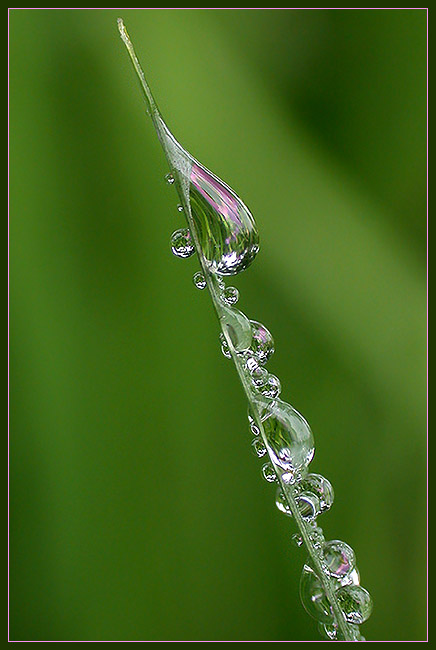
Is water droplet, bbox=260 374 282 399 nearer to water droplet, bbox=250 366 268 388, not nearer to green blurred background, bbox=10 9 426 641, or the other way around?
water droplet, bbox=250 366 268 388

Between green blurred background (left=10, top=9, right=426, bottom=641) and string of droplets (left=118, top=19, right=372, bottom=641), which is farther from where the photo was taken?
green blurred background (left=10, top=9, right=426, bottom=641)

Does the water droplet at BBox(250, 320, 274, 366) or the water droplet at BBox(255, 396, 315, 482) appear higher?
the water droplet at BBox(250, 320, 274, 366)

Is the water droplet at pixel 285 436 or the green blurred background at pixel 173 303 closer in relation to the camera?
the water droplet at pixel 285 436

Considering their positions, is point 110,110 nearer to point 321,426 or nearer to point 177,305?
point 177,305

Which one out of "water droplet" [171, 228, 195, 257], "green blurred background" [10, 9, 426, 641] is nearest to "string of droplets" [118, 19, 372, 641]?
"water droplet" [171, 228, 195, 257]

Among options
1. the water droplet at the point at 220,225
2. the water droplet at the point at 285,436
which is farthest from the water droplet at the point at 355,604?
the water droplet at the point at 220,225

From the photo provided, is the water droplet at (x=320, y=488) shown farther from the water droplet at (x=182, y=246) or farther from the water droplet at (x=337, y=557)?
the water droplet at (x=182, y=246)

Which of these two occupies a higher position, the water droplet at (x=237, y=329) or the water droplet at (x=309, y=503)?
the water droplet at (x=237, y=329)
